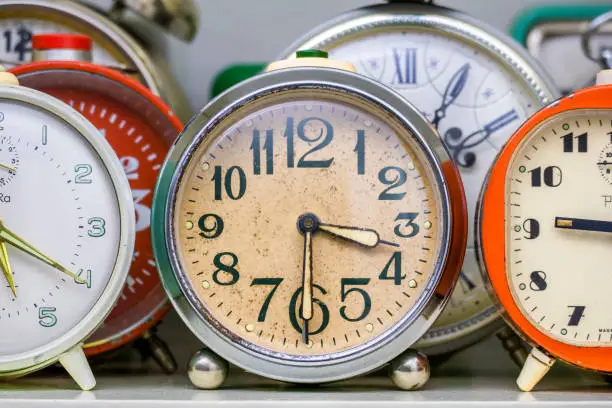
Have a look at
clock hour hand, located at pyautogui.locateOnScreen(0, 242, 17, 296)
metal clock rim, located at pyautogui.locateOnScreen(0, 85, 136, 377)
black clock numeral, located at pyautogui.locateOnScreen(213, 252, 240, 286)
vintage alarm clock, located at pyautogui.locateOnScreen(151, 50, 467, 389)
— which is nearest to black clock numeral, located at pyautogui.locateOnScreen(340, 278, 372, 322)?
vintage alarm clock, located at pyautogui.locateOnScreen(151, 50, 467, 389)

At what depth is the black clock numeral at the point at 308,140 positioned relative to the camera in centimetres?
101

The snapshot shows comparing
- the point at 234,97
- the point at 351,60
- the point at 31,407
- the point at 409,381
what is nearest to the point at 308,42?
the point at 351,60

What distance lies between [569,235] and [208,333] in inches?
15.2

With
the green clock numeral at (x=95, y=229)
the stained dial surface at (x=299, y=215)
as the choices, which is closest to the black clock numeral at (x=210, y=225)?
the stained dial surface at (x=299, y=215)

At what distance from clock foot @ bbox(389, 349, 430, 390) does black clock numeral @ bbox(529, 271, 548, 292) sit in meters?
0.14

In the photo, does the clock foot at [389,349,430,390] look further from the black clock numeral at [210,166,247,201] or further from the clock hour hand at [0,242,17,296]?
the clock hour hand at [0,242,17,296]

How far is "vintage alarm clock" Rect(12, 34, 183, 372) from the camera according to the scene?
1.14 meters

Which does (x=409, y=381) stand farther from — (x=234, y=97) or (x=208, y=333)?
(x=234, y=97)

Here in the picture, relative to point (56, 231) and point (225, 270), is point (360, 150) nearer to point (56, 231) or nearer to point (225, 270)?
point (225, 270)

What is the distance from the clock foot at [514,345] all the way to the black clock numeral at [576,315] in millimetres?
184

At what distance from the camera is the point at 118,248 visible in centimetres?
100

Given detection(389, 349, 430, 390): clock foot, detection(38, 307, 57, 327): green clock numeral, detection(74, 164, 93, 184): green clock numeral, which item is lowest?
detection(389, 349, 430, 390): clock foot

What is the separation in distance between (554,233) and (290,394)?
32 centimetres

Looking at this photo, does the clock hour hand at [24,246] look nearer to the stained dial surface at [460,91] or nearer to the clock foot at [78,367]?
the clock foot at [78,367]
